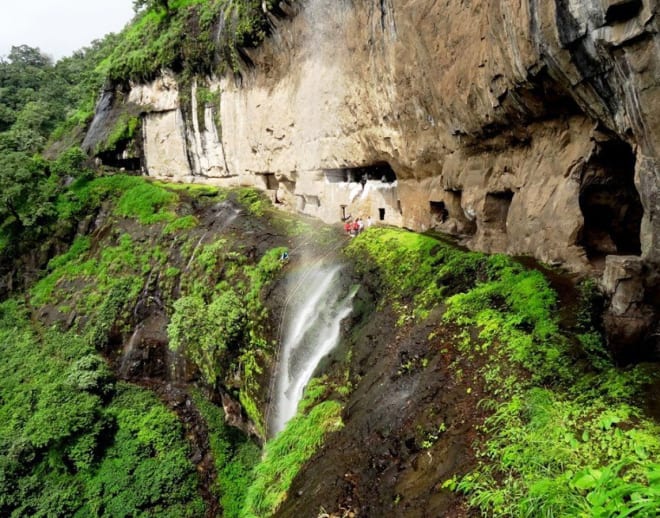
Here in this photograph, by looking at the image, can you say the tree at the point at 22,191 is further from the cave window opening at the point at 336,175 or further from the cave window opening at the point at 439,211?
the cave window opening at the point at 439,211

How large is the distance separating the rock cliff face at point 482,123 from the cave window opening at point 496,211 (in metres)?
0.03

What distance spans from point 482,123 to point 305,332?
273 inches

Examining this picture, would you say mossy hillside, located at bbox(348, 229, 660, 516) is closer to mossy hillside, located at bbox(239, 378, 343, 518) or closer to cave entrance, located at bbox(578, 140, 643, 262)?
cave entrance, located at bbox(578, 140, 643, 262)

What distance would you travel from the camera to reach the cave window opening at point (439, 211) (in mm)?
13422

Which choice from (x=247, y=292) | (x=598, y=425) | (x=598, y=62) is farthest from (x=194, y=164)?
Answer: (x=598, y=425)

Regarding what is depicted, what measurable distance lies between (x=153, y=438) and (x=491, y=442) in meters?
11.7

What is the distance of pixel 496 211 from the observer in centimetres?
1055

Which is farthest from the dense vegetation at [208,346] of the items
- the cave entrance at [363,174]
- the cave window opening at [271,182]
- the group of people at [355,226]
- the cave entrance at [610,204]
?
the cave entrance at [363,174]

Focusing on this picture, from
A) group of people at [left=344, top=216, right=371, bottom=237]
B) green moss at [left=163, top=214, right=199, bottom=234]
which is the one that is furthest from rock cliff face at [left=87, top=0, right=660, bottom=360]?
green moss at [left=163, top=214, right=199, bottom=234]

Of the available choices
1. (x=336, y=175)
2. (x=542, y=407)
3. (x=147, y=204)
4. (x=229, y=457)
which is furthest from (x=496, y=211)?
(x=147, y=204)

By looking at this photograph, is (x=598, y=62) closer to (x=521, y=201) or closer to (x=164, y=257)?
(x=521, y=201)

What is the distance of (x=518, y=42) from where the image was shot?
725 cm

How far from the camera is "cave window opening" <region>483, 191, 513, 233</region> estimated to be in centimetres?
1046

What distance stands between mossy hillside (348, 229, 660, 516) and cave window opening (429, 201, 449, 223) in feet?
15.8
